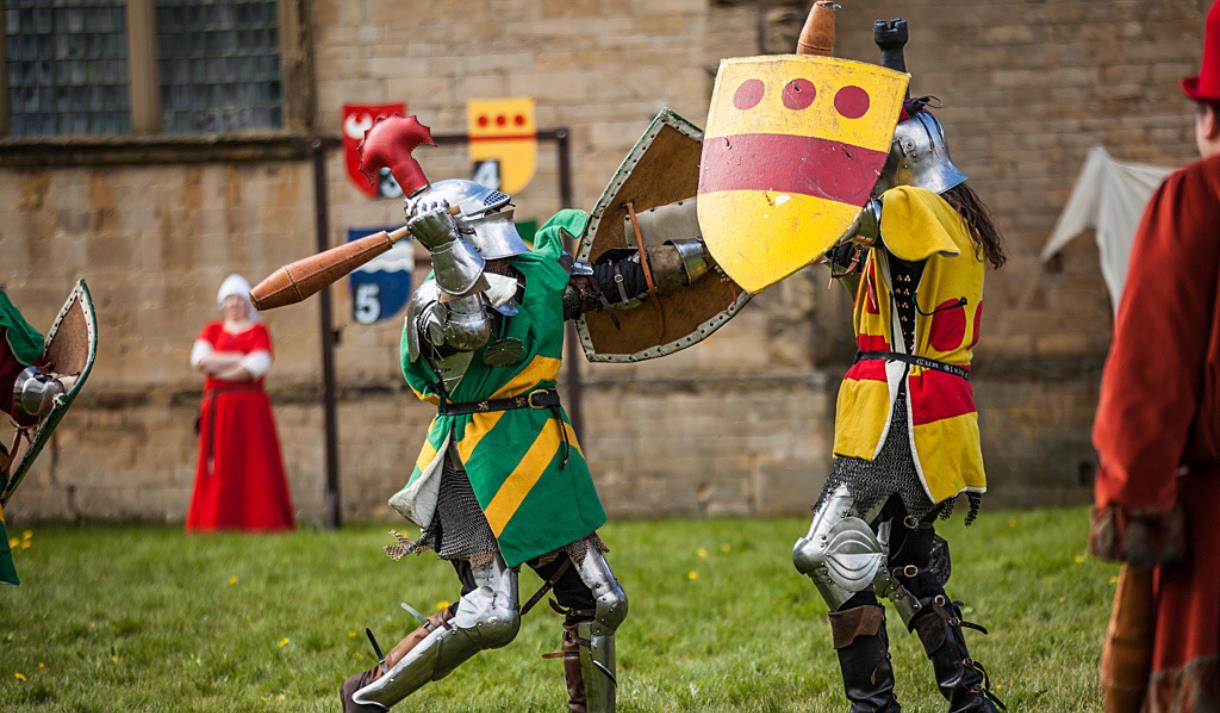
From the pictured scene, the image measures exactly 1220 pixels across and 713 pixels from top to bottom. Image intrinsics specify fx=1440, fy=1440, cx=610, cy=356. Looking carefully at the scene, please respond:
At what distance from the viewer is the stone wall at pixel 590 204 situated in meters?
9.97

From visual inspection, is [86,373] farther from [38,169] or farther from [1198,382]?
[38,169]

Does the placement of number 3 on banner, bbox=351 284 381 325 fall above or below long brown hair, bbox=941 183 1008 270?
below

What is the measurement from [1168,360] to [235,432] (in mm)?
7513

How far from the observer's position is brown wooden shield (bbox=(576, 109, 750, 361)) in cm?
425

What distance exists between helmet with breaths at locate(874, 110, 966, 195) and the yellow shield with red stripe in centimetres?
29

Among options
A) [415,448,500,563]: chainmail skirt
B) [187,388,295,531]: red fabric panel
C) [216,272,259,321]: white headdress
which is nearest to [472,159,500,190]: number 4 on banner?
[216,272,259,321]: white headdress

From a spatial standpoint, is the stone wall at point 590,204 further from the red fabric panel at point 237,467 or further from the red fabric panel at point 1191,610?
the red fabric panel at point 1191,610

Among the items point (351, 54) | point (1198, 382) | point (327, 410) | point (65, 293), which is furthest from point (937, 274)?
point (65, 293)

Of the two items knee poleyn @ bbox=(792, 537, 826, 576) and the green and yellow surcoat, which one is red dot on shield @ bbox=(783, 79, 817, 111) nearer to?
the green and yellow surcoat

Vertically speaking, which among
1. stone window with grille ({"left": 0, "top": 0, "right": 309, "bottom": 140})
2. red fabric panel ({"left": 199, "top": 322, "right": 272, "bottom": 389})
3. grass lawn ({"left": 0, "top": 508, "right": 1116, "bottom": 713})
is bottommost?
grass lawn ({"left": 0, "top": 508, "right": 1116, "bottom": 713})

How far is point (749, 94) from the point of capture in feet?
12.5

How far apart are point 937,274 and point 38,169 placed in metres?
8.17

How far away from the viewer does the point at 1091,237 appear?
10.7m

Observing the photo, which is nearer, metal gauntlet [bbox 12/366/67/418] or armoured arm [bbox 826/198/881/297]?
armoured arm [bbox 826/198/881/297]
